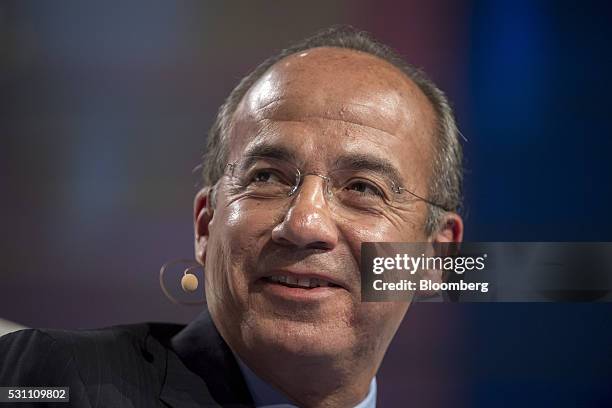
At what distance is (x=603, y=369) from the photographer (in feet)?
5.65

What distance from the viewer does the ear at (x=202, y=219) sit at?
1.83m

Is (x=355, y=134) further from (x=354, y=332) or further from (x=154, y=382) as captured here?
(x=154, y=382)

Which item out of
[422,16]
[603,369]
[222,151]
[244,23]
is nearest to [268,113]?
[222,151]

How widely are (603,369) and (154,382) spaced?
1.00 metres

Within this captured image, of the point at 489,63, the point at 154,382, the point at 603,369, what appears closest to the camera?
the point at 154,382

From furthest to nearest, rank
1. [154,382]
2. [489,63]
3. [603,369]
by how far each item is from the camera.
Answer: [489,63] < [603,369] < [154,382]

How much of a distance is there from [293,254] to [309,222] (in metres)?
0.08

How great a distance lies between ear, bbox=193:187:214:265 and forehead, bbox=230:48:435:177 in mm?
160

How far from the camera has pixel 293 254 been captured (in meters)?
1.55

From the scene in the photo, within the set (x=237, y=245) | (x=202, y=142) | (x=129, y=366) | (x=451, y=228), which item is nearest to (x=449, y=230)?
(x=451, y=228)

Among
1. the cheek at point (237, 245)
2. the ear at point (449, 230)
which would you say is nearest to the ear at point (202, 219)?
the cheek at point (237, 245)

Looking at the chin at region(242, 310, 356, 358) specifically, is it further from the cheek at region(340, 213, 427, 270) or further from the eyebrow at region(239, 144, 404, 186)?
the eyebrow at region(239, 144, 404, 186)

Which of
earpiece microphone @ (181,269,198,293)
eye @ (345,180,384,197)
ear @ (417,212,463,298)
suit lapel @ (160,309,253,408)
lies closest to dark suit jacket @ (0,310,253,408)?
suit lapel @ (160,309,253,408)

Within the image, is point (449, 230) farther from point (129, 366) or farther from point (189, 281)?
point (129, 366)
